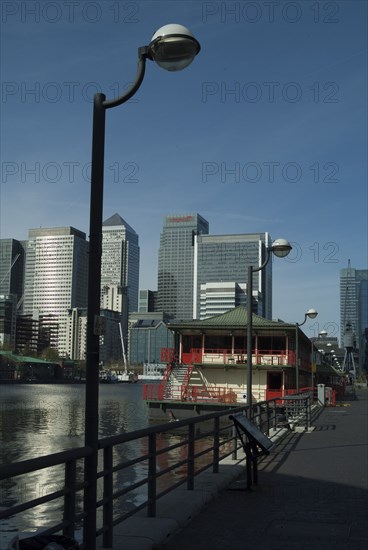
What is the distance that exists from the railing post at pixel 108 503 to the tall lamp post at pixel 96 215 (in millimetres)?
447

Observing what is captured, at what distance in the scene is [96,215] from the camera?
619 centimetres

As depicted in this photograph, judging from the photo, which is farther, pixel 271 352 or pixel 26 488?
pixel 271 352

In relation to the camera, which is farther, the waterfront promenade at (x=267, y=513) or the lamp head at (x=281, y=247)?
the lamp head at (x=281, y=247)

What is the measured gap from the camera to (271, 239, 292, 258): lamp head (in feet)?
55.7

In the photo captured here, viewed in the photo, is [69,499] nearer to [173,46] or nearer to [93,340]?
[93,340]

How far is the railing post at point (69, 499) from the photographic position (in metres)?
5.54

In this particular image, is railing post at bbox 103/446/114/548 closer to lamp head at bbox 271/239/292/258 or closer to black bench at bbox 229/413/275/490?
black bench at bbox 229/413/275/490

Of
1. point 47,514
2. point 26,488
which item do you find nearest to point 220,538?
point 47,514

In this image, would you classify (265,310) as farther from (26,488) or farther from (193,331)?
(26,488)

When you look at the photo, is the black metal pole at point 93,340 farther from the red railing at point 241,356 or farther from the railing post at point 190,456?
the red railing at point 241,356

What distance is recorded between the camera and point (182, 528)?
7.52 m

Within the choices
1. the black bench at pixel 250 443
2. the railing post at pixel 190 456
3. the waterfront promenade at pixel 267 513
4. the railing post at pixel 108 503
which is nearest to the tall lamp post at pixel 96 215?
the railing post at pixel 108 503

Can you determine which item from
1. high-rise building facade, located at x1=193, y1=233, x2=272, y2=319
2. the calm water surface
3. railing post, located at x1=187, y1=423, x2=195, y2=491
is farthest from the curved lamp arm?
high-rise building facade, located at x1=193, y1=233, x2=272, y2=319

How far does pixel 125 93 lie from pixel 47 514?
10683 mm
